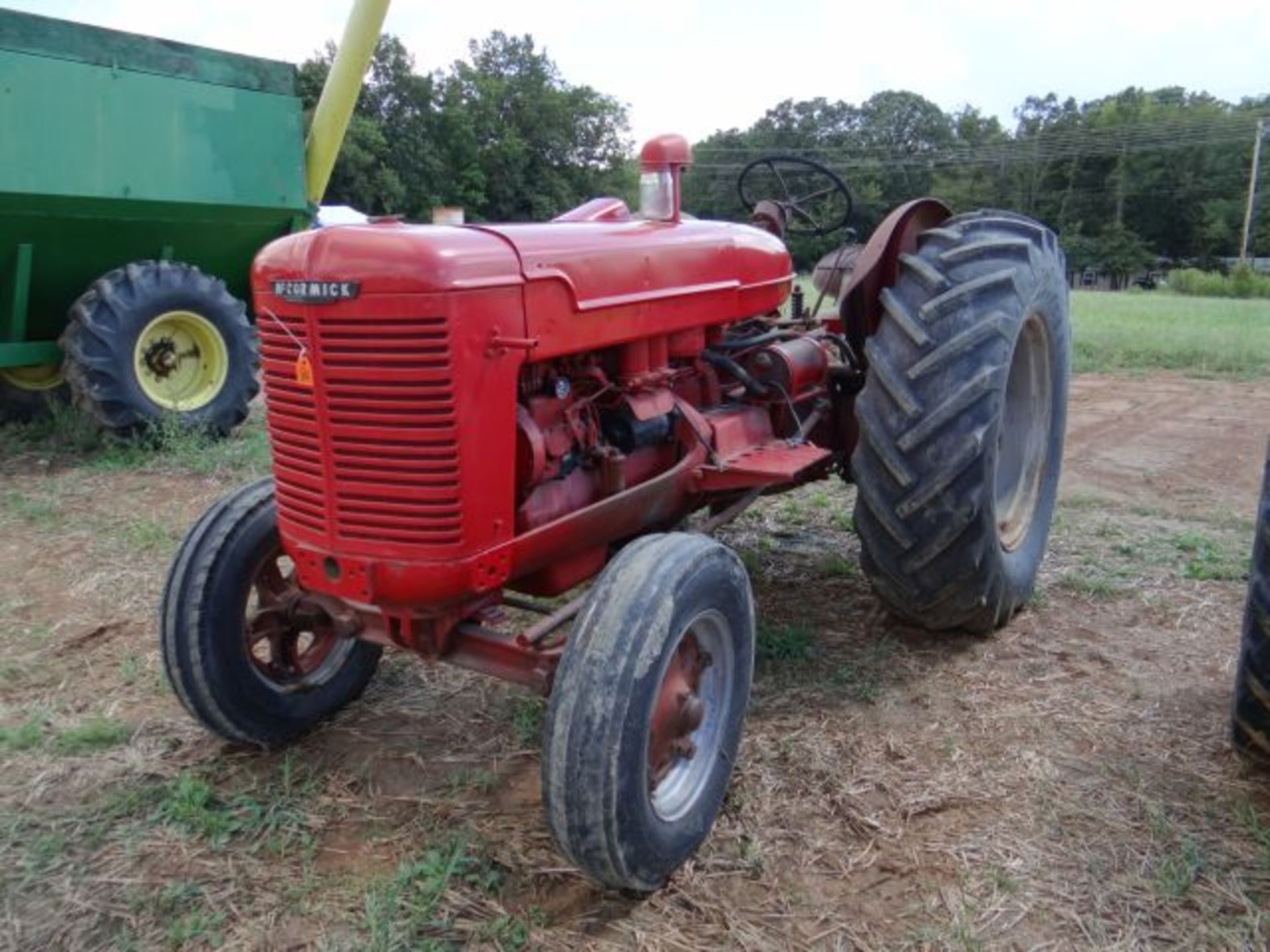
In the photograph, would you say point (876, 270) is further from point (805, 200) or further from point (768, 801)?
point (768, 801)

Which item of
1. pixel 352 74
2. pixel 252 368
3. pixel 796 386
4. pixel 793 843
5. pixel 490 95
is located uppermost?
pixel 490 95

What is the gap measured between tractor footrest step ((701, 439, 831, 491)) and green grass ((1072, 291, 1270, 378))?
29.4 feet

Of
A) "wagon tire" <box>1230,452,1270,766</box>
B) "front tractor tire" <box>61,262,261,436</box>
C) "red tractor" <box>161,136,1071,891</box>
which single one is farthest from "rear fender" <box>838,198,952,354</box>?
"front tractor tire" <box>61,262,261,436</box>

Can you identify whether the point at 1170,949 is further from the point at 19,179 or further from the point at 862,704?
the point at 19,179

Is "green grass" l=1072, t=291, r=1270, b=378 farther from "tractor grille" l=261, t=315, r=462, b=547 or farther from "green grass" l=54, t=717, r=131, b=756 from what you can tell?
"green grass" l=54, t=717, r=131, b=756

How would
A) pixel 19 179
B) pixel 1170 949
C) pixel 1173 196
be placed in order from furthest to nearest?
pixel 1173 196, pixel 19 179, pixel 1170 949

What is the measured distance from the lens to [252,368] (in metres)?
7.09

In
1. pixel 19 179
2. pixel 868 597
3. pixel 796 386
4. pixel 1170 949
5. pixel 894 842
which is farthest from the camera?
pixel 19 179

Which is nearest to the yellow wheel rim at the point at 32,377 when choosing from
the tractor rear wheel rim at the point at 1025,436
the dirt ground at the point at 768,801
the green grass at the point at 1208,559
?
the dirt ground at the point at 768,801

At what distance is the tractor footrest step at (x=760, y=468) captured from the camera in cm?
312

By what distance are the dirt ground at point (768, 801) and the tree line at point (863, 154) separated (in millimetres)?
30795

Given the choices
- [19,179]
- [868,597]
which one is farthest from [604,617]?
[19,179]

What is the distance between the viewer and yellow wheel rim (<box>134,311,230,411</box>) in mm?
6676

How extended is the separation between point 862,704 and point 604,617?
1.30 meters
